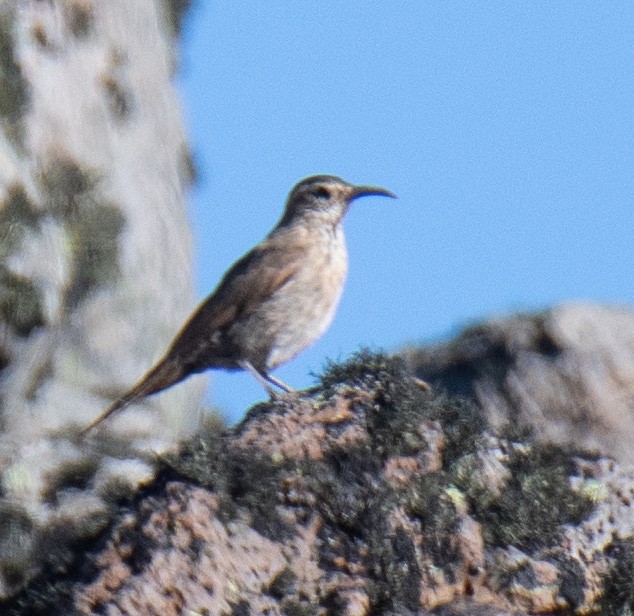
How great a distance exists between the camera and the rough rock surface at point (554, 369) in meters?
15.6

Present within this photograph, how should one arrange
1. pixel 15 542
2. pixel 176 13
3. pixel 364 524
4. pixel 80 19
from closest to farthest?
pixel 364 524 → pixel 15 542 → pixel 80 19 → pixel 176 13

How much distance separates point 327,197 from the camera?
43.4 ft

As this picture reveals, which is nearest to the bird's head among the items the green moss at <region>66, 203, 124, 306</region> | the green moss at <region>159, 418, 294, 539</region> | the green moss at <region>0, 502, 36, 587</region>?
the green moss at <region>0, 502, 36, 587</region>

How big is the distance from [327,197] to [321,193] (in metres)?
0.05

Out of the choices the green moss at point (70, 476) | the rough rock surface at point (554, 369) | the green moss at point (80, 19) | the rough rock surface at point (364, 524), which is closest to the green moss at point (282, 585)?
the rough rock surface at point (364, 524)

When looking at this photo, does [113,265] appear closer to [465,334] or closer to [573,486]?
[465,334]

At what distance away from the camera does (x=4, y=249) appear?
1529cm

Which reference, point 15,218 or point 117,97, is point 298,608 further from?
point 117,97

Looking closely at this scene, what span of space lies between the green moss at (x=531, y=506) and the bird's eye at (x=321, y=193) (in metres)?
4.48

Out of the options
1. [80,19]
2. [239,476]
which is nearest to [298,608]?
[239,476]

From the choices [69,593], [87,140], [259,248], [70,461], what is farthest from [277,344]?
[87,140]

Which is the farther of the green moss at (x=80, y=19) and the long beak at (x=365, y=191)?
the green moss at (x=80, y=19)

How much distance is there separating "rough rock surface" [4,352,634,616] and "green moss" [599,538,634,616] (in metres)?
0.01

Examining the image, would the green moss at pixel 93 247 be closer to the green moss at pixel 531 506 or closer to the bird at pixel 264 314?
the bird at pixel 264 314
